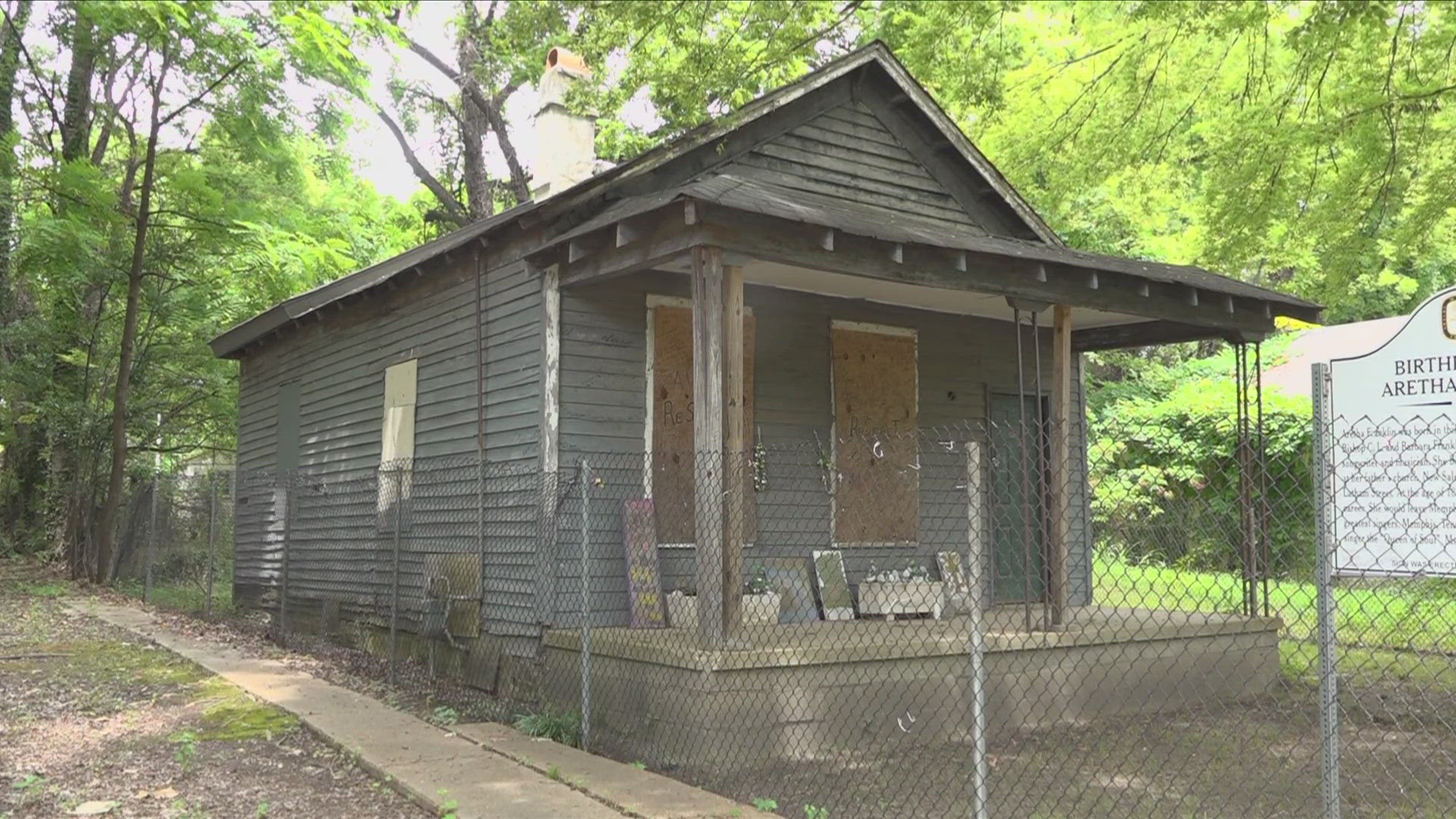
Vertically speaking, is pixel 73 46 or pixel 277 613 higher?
pixel 73 46

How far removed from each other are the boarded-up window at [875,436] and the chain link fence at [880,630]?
1.5 inches

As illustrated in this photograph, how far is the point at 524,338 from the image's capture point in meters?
8.50

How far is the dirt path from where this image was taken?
525cm

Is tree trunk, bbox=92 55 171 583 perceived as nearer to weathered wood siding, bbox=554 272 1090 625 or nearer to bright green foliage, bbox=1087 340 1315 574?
weathered wood siding, bbox=554 272 1090 625

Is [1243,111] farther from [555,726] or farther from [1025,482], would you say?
[555,726]

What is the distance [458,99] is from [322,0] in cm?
1503

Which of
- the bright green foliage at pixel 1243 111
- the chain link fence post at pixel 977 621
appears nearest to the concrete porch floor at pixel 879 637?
the chain link fence post at pixel 977 621

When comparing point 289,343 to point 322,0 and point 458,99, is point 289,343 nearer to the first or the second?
point 322,0

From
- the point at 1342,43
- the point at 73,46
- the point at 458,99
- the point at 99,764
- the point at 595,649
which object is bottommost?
the point at 99,764

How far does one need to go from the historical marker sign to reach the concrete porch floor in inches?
106

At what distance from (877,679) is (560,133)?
6.06 meters

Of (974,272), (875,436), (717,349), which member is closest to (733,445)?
(717,349)

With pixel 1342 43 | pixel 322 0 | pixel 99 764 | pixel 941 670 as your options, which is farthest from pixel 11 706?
pixel 1342 43

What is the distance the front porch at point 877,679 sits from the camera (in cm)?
632
